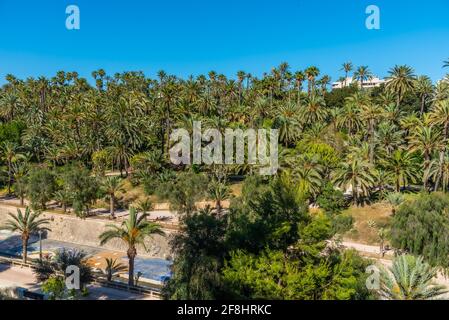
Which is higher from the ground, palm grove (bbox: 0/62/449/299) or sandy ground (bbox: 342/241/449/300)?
palm grove (bbox: 0/62/449/299)

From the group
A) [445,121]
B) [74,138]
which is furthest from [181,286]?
[74,138]

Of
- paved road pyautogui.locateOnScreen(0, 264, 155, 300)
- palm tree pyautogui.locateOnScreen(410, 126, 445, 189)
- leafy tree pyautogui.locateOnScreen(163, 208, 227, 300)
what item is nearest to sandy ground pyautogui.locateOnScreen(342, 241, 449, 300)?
palm tree pyautogui.locateOnScreen(410, 126, 445, 189)

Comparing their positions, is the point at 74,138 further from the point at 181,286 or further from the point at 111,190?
the point at 181,286

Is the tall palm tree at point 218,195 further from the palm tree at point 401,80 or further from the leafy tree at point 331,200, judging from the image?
the palm tree at point 401,80

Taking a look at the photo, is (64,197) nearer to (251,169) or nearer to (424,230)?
(251,169)

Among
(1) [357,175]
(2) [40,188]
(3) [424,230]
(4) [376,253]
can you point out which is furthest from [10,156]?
(3) [424,230]

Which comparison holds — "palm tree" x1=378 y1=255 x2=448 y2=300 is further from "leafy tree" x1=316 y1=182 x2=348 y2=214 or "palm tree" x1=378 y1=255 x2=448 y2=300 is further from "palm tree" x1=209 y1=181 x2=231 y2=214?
"palm tree" x1=209 y1=181 x2=231 y2=214

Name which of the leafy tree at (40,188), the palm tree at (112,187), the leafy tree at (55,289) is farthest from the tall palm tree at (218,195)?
the leafy tree at (55,289)
